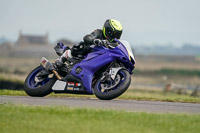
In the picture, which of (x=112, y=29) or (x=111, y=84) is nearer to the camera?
(x=111, y=84)

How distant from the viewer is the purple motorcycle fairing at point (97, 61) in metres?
11.6

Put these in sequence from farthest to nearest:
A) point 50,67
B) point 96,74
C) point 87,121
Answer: point 50,67 → point 96,74 → point 87,121

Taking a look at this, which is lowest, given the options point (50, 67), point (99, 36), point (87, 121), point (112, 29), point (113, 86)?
point (87, 121)

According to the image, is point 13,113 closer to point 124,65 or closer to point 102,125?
point 102,125

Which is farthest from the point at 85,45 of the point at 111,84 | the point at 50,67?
the point at 111,84

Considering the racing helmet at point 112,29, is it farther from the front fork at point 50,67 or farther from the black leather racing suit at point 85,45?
the front fork at point 50,67

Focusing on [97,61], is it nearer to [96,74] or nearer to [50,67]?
[96,74]

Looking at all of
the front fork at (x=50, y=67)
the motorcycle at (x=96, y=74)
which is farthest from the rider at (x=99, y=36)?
the front fork at (x=50, y=67)

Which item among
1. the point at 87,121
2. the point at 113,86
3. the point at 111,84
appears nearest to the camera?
the point at 87,121

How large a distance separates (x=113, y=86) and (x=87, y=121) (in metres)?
3.23

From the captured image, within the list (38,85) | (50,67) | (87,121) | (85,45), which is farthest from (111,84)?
(87,121)

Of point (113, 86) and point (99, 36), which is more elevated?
point (99, 36)

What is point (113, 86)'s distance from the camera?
1143 centimetres

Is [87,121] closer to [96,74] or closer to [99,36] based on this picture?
[96,74]
